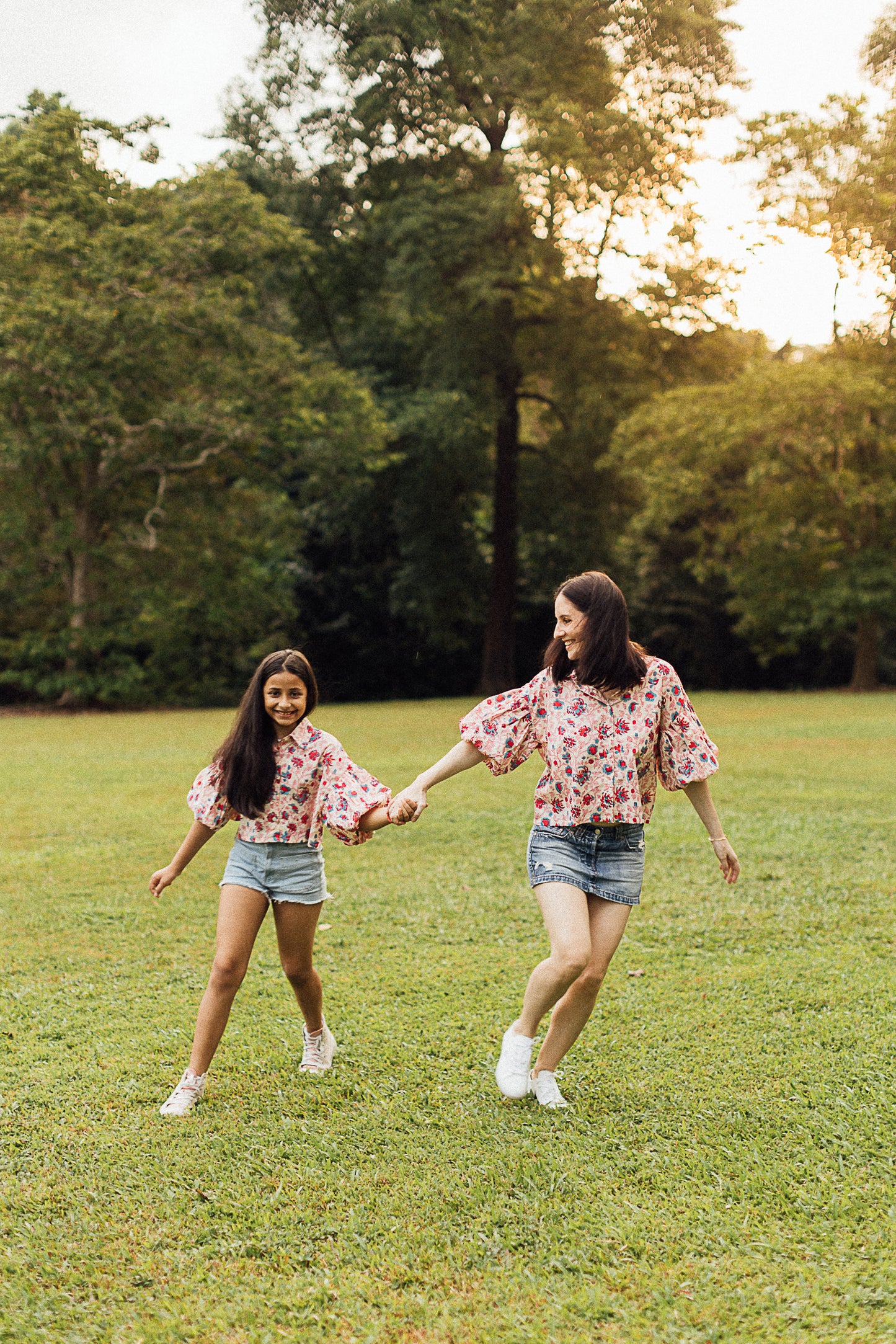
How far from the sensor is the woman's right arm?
12.2 ft

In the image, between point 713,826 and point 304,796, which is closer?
point 713,826

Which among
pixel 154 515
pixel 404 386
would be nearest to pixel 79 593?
pixel 154 515

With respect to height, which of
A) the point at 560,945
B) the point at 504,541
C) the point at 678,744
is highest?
the point at 504,541

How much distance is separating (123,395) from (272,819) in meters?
20.4

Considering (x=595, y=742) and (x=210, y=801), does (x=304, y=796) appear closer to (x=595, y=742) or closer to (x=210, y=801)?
(x=210, y=801)

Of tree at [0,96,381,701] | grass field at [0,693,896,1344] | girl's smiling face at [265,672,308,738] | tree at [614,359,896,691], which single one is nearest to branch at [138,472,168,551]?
tree at [0,96,381,701]

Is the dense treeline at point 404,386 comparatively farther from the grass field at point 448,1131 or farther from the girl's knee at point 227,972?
the girl's knee at point 227,972

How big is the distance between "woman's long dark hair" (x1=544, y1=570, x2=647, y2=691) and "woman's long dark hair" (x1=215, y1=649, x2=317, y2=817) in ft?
2.93

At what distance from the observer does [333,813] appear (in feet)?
12.4

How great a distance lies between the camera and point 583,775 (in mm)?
3678

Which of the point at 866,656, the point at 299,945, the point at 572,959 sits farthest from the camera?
the point at 866,656

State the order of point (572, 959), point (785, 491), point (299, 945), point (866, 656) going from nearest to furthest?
point (572, 959)
point (299, 945)
point (785, 491)
point (866, 656)

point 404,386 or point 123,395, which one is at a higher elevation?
point 404,386

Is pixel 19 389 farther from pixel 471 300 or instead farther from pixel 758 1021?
pixel 758 1021
